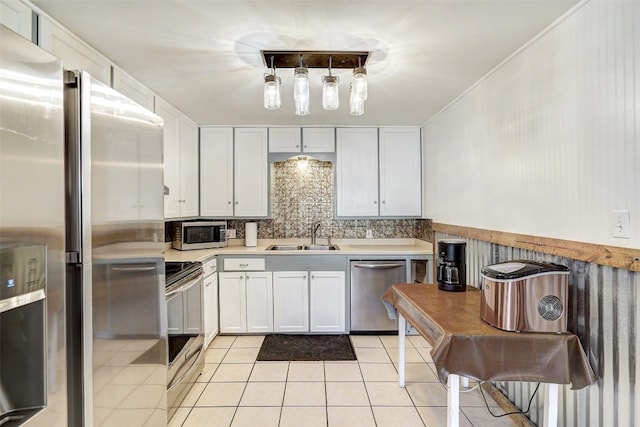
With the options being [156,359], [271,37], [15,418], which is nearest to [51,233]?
[15,418]

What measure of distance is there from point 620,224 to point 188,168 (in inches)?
134

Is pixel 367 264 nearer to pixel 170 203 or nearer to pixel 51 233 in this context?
pixel 170 203

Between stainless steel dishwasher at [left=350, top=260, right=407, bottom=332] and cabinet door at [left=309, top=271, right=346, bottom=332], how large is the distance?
0.41 ft

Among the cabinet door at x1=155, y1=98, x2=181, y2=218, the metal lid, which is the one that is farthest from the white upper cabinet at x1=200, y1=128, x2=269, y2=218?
the metal lid

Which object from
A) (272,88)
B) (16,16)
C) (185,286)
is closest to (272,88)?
(272,88)

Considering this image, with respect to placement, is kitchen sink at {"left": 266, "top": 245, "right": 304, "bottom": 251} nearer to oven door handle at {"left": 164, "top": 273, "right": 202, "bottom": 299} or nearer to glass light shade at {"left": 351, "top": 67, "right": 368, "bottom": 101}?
oven door handle at {"left": 164, "top": 273, "right": 202, "bottom": 299}

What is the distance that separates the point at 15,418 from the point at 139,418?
0.76 meters

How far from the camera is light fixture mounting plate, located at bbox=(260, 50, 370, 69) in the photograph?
78.6 inches

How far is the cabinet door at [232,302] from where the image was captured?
11.3 feet

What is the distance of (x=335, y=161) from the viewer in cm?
381

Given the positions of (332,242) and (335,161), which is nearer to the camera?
(335,161)

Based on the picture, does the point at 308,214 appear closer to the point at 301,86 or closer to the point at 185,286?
the point at 185,286

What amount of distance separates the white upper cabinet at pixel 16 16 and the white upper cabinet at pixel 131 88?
61 centimetres

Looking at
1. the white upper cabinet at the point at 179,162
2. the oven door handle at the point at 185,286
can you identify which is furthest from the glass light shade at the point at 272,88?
the oven door handle at the point at 185,286
